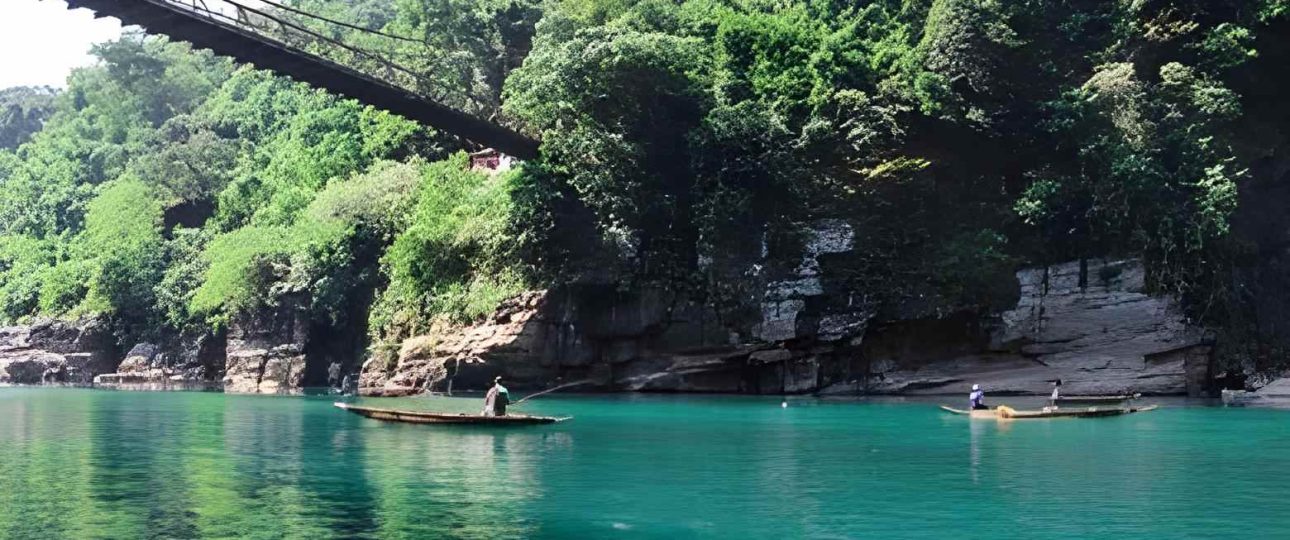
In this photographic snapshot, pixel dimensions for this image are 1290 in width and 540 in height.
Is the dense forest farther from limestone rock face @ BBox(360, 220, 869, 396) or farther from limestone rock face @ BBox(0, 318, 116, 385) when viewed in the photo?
limestone rock face @ BBox(0, 318, 116, 385)

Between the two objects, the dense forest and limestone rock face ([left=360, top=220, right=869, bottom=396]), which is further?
limestone rock face ([left=360, top=220, right=869, bottom=396])

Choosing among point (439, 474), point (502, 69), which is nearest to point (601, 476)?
point (439, 474)

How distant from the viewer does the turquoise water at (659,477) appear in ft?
50.5

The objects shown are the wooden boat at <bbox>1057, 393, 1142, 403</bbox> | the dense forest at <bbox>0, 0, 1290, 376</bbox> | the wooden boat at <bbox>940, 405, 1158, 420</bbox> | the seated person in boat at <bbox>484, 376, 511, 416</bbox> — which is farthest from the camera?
the dense forest at <bbox>0, 0, 1290, 376</bbox>

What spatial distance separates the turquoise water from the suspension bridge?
9018 millimetres

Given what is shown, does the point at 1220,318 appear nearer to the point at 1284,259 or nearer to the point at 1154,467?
the point at 1284,259

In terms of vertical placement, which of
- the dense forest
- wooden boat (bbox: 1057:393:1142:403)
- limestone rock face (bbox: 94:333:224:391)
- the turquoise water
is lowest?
the turquoise water

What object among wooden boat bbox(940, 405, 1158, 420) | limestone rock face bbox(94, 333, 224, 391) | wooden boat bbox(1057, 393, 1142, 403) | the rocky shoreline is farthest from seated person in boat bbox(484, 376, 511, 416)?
limestone rock face bbox(94, 333, 224, 391)

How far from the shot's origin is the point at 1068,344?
37.5 m

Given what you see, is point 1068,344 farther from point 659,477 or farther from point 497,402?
point 659,477

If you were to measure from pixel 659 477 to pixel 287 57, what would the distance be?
1950 cm

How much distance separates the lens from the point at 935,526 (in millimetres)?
15422

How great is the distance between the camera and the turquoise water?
607 inches

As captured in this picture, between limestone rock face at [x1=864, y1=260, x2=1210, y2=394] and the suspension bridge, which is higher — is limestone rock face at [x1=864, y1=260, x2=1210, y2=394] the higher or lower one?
the lower one
